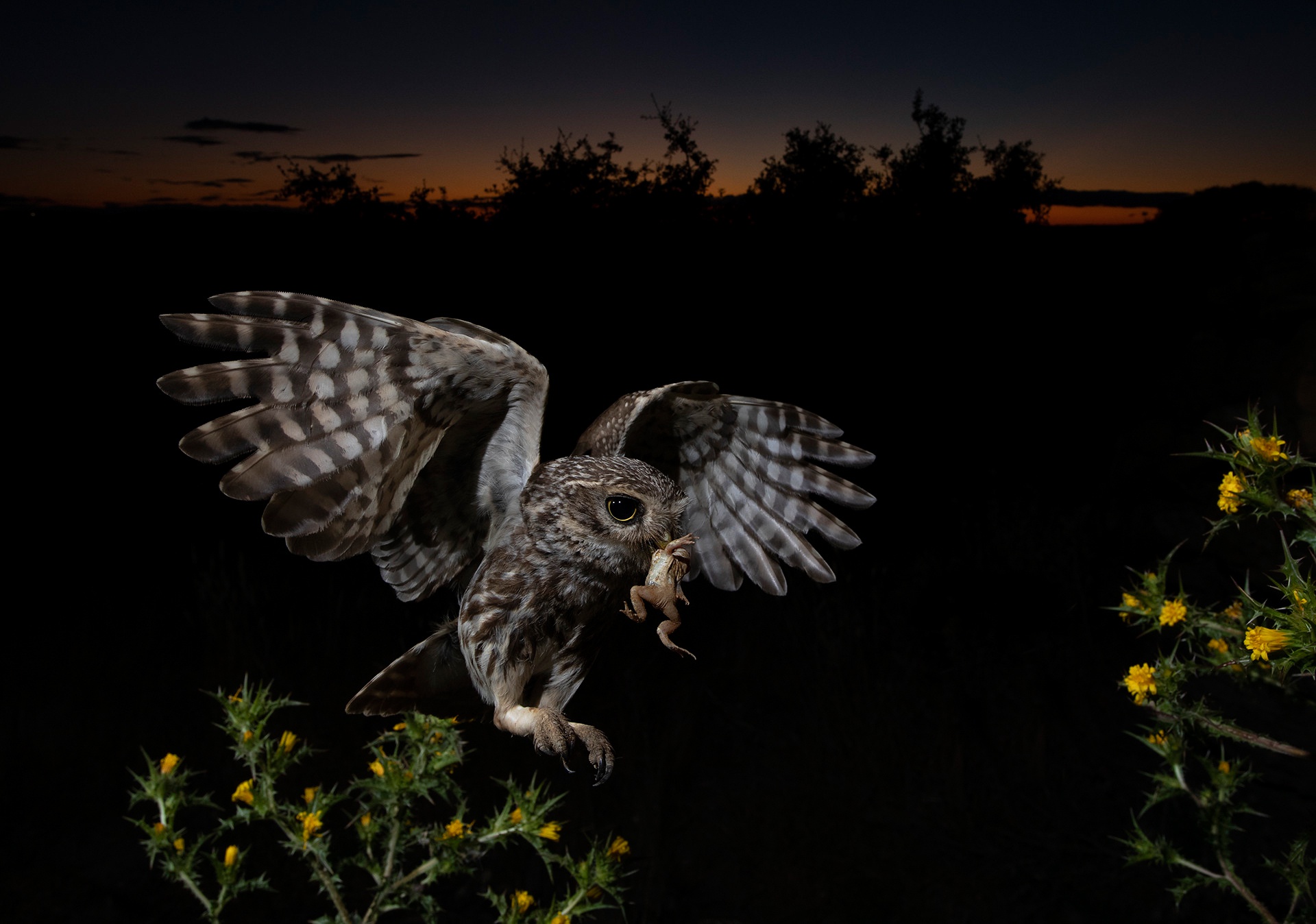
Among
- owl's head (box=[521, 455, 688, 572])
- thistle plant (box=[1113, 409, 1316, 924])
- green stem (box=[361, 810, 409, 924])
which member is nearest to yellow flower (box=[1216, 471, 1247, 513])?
thistle plant (box=[1113, 409, 1316, 924])

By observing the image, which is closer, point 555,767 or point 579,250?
point 555,767

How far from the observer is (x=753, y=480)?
1727 mm

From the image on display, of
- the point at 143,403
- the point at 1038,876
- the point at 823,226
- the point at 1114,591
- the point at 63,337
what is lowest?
the point at 1038,876

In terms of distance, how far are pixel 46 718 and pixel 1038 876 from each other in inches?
179

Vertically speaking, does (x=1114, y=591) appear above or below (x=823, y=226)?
below

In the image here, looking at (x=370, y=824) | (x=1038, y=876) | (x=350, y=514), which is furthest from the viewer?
(x=1038, y=876)

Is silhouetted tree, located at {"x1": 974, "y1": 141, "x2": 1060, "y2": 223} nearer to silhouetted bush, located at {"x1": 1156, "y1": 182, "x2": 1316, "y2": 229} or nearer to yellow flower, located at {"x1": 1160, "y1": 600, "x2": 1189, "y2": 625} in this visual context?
silhouetted bush, located at {"x1": 1156, "y1": 182, "x2": 1316, "y2": 229}

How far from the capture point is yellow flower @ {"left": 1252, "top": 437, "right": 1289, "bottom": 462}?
153cm

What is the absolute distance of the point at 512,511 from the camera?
1350mm

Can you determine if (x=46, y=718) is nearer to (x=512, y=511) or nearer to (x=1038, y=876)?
(x=512, y=511)

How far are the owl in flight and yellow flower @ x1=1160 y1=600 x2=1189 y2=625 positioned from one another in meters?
1.27

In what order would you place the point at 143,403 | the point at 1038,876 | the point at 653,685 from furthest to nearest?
the point at 143,403 < the point at 653,685 < the point at 1038,876

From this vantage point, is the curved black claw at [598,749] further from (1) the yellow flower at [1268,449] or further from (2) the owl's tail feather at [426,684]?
(1) the yellow flower at [1268,449]

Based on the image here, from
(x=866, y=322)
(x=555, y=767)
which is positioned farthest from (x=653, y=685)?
(x=866, y=322)
